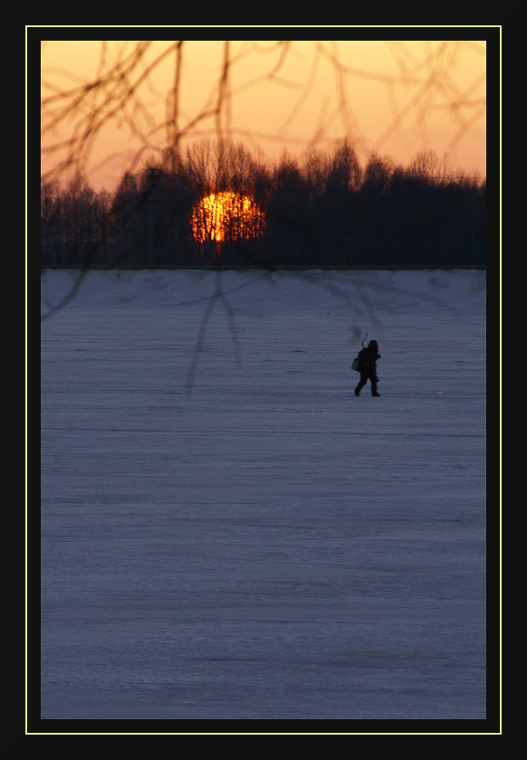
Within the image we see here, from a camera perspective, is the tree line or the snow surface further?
the snow surface

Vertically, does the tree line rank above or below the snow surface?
above

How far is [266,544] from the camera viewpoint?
25.9 ft

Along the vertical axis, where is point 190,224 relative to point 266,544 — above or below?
above

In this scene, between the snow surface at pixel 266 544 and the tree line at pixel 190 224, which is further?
the snow surface at pixel 266 544

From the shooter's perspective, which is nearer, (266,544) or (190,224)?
(190,224)

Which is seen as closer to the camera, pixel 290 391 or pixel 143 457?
pixel 143 457

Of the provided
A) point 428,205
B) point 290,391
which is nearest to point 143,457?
point 290,391

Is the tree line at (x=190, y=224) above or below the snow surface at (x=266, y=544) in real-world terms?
above

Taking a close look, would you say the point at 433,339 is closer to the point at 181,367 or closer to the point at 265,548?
the point at 181,367

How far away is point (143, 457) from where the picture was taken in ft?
38.5

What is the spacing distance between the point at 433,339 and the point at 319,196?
27.1 metres

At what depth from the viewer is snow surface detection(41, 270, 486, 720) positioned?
504cm

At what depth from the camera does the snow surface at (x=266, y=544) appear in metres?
5.04
